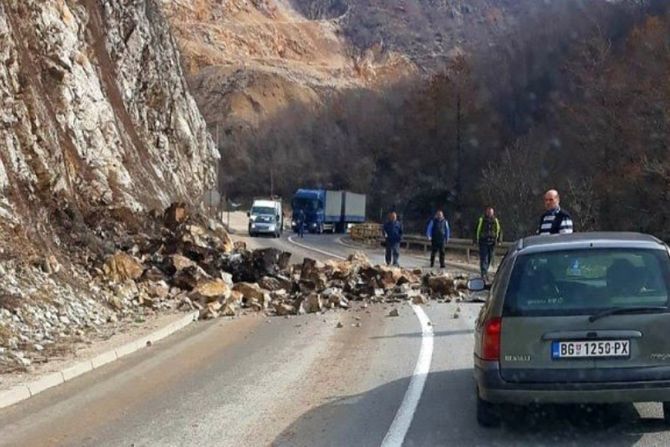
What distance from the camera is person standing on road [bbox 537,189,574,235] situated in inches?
427

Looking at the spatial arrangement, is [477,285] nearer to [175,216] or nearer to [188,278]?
[188,278]

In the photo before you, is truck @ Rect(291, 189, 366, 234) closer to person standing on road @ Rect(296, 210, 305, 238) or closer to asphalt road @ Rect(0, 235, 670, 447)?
person standing on road @ Rect(296, 210, 305, 238)

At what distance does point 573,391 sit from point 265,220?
171 feet

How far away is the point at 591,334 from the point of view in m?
6.68

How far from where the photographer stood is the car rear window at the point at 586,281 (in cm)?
678

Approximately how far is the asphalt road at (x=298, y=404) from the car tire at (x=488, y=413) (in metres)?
0.08

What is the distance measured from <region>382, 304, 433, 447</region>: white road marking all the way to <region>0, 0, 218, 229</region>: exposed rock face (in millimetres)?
7911

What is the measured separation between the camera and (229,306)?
55.4 feet

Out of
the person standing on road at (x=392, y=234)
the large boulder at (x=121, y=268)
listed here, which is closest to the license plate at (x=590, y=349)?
the large boulder at (x=121, y=268)

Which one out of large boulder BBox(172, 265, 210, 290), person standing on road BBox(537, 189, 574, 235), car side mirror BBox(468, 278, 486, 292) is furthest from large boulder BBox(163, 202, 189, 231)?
car side mirror BBox(468, 278, 486, 292)

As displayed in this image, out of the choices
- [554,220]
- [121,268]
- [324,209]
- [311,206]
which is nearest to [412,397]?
[554,220]

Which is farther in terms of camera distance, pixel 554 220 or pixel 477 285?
pixel 554 220

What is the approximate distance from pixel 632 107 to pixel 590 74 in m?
9.31

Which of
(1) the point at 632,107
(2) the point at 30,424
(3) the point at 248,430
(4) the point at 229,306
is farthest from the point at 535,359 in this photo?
(1) the point at 632,107
